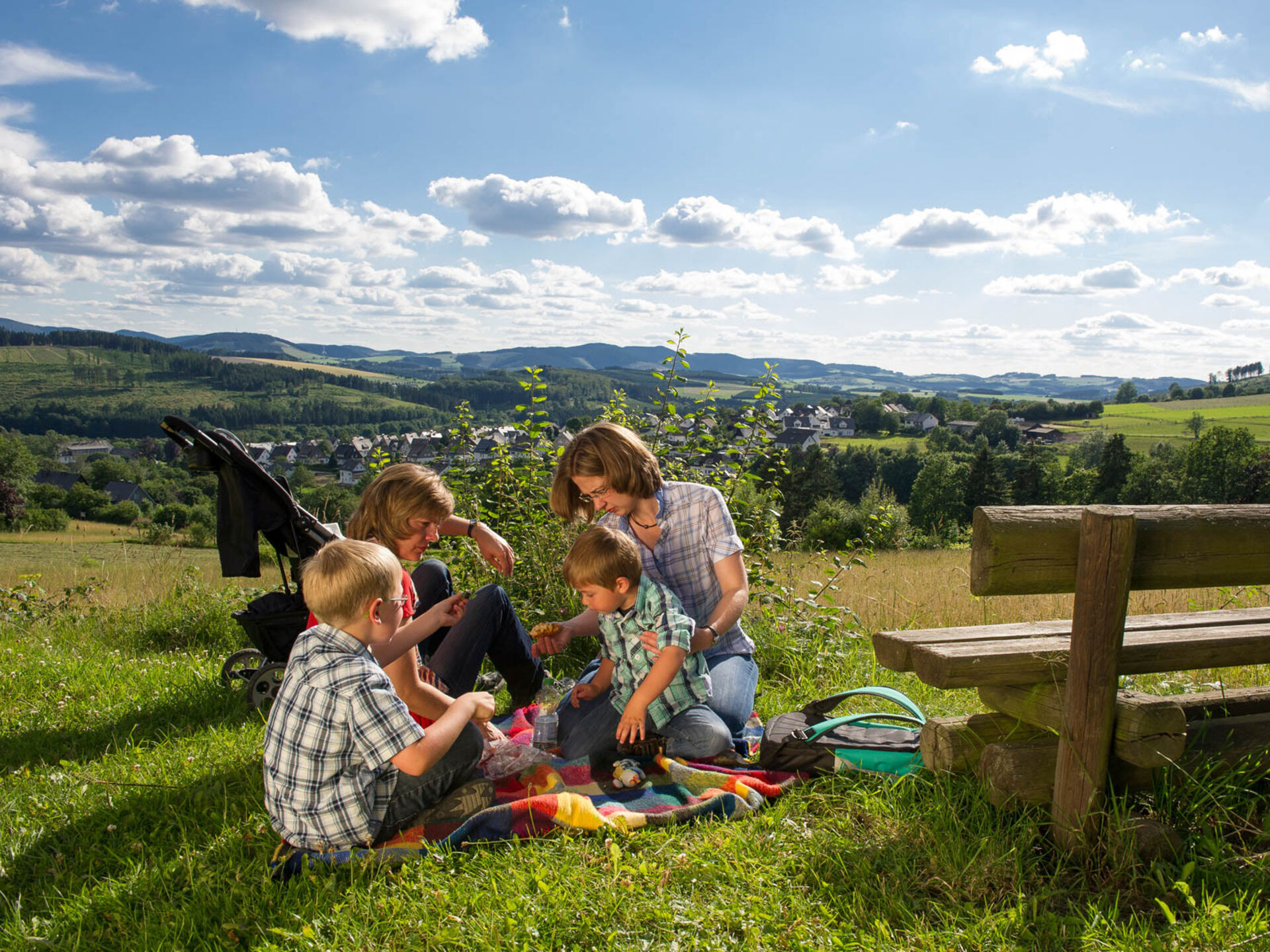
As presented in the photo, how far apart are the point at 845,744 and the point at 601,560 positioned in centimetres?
135

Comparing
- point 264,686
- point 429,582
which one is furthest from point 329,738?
point 264,686

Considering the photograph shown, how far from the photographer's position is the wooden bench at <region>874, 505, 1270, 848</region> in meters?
2.53

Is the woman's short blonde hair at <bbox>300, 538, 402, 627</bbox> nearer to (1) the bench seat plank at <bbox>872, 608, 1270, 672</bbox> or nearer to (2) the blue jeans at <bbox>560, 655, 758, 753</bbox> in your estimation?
(2) the blue jeans at <bbox>560, 655, 758, 753</bbox>

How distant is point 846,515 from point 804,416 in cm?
6868

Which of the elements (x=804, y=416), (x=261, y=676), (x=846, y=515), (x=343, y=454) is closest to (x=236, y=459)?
(x=261, y=676)

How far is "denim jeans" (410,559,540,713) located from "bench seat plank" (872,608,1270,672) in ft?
6.72

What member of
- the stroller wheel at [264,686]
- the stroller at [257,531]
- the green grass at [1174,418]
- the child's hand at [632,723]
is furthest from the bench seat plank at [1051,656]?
the green grass at [1174,418]

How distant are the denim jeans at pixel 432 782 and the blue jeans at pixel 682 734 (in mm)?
610

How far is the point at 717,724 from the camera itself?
3680 mm

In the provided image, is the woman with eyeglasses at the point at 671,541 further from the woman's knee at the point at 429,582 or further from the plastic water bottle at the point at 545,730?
the woman's knee at the point at 429,582

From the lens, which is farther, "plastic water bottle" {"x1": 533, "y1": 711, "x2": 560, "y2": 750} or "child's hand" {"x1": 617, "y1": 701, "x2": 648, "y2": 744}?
"plastic water bottle" {"x1": 533, "y1": 711, "x2": 560, "y2": 750}

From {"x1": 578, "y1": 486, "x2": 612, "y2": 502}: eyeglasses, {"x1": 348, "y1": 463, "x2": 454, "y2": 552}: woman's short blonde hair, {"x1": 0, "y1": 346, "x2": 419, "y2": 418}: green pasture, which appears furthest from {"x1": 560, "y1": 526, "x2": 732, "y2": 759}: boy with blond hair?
{"x1": 0, "y1": 346, "x2": 419, "y2": 418}: green pasture

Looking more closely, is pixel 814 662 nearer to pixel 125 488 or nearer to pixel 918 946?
pixel 918 946

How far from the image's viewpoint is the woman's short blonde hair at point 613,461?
3992 millimetres
